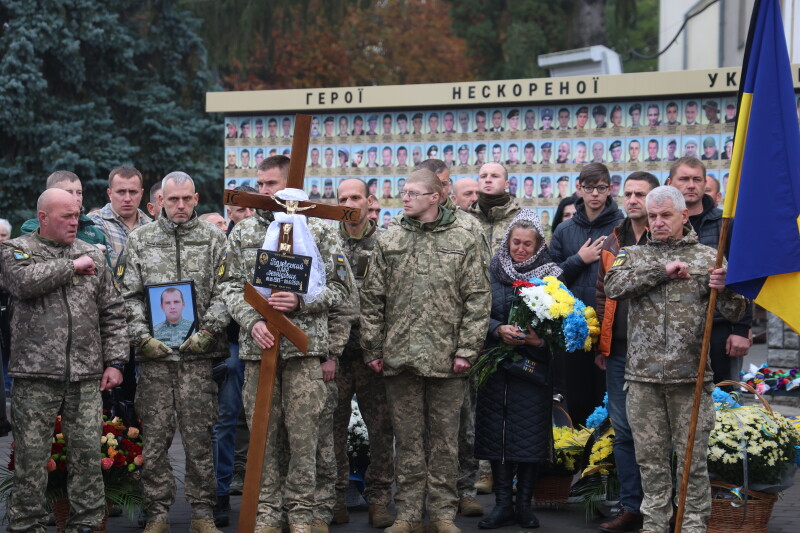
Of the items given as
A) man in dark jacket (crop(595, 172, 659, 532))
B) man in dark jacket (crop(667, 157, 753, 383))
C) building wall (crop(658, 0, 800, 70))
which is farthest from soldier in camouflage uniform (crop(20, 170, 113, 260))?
building wall (crop(658, 0, 800, 70))

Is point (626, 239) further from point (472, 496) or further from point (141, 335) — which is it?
point (141, 335)

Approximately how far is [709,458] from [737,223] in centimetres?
169

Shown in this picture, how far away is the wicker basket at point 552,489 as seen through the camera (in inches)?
327

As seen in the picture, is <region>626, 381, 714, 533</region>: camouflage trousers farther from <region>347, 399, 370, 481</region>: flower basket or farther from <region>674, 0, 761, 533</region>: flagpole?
<region>347, 399, 370, 481</region>: flower basket

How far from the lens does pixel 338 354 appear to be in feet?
24.2

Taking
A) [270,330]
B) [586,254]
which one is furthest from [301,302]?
[586,254]

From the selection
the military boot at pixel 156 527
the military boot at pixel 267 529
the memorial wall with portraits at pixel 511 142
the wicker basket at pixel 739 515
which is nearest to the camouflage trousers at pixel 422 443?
the military boot at pixel 267 529

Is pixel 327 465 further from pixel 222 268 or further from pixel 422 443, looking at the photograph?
pixel 222 268

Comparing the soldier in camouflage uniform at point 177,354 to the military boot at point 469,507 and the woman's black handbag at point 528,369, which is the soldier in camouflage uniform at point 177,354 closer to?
the military boot at point 469,507

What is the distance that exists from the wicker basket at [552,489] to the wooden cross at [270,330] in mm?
2395

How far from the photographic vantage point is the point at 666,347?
7.00 metres

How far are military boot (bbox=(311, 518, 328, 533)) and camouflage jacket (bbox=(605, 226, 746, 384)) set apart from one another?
2.17 m

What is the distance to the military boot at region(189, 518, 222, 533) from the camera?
745 cm

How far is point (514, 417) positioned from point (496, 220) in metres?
1.91
